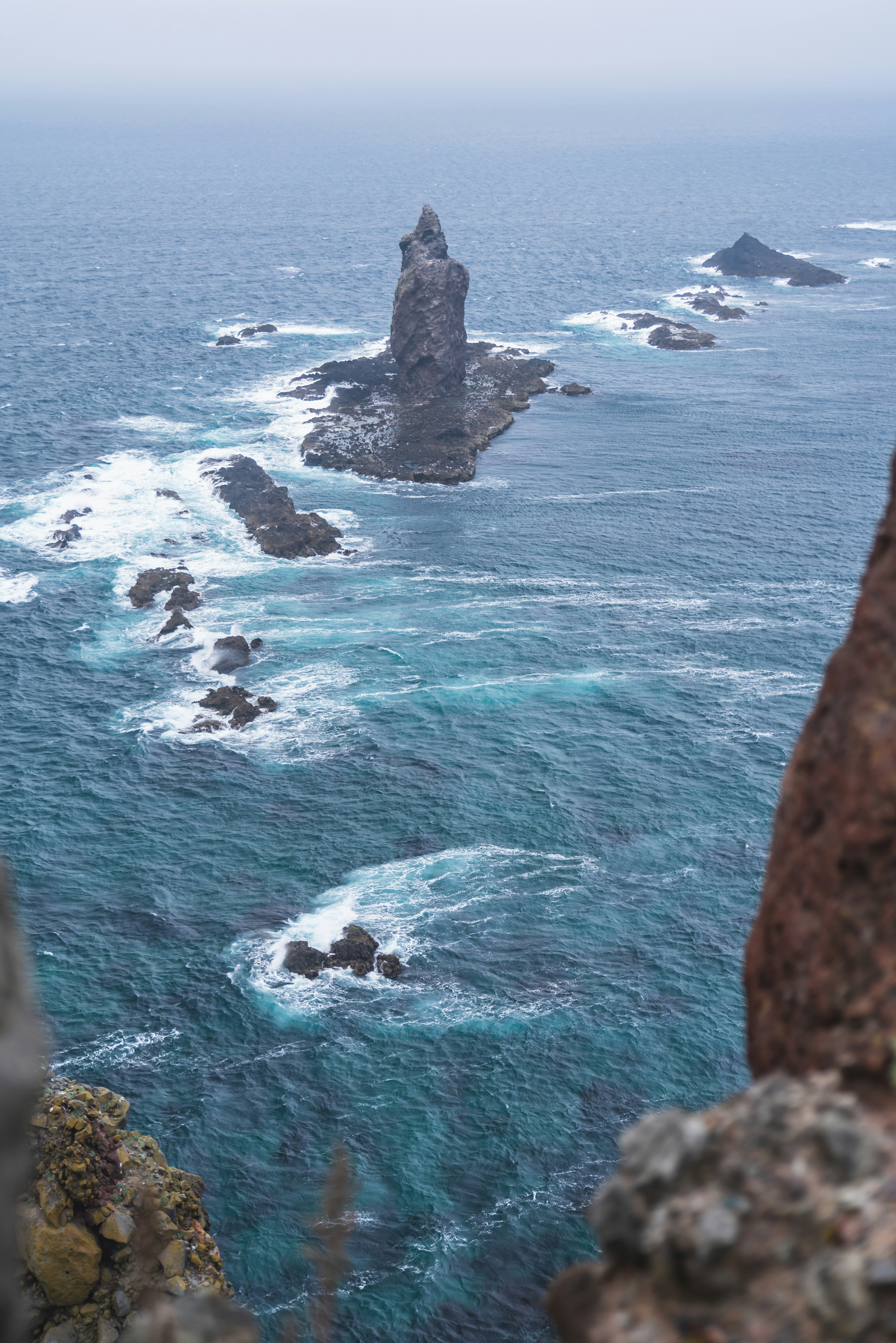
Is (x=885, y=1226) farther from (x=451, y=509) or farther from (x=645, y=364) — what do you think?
(x=645, y=364)

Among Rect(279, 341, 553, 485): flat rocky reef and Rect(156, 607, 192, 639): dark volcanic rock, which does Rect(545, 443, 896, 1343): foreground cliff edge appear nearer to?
Rect(156, 607, 192, 639): dark volcanic rock

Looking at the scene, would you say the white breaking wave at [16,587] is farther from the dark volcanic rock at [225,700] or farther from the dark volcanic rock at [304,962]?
the dark volcanic rock at [304,962]

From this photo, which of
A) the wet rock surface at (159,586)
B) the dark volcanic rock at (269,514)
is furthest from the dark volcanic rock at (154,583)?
the dark volcanic rock at (269,514)

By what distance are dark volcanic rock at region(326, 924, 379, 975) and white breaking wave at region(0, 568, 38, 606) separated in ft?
159

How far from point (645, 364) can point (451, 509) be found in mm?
57450

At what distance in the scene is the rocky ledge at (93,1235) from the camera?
35.9m

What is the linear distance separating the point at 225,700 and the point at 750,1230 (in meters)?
67.8

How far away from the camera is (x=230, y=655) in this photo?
81.8m

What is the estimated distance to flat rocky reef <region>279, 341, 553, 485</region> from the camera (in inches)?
4658

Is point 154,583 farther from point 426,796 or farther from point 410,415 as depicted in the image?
point 410,415

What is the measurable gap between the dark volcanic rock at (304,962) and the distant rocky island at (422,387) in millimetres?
71448

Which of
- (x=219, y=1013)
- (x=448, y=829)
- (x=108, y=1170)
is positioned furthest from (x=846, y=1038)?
(x=448, y=829)

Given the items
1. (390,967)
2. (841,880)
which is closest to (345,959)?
(390,967)

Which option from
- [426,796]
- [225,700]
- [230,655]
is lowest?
[426,796]
